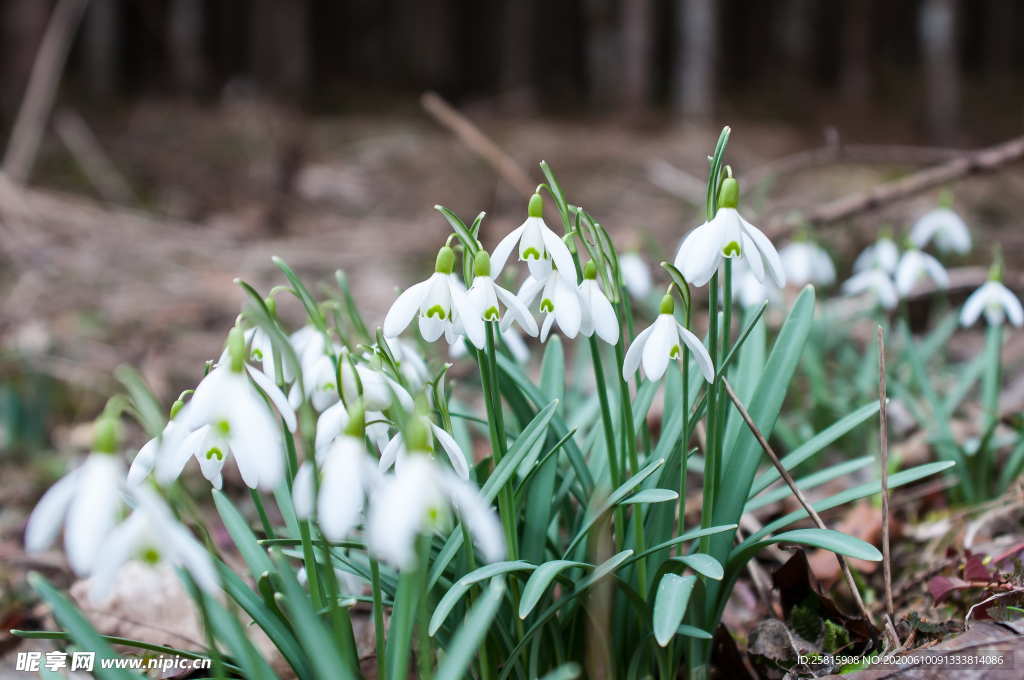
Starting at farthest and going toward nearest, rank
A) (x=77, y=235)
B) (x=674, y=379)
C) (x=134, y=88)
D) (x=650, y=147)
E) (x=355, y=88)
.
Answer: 1. (x=355, y=88)
2. (x=134, y=88)
3. (x=650, y=147)
4. (x=77, y=235)
5. (x=674, y=379)

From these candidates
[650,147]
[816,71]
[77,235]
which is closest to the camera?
[77,235]

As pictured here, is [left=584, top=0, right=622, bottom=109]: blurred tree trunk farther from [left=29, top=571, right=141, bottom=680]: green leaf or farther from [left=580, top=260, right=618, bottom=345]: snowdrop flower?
[left=29, top=571, right=141, bottom=680]: green leaf

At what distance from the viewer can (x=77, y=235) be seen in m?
3.83

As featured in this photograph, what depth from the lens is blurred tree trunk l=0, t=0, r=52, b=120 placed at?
4523 millimetres

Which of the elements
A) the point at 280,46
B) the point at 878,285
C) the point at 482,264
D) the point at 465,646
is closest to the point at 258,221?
the point at 280,46

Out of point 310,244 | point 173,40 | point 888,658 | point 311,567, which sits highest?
point 173,40

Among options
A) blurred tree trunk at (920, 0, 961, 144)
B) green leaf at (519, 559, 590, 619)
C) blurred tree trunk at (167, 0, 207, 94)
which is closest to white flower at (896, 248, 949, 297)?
green leaf at (519, 559, 590, 619)

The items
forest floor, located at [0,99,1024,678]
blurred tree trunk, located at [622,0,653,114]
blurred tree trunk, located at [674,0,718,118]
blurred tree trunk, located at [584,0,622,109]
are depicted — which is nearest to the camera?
forest floor, located at [0,99,1024,678]

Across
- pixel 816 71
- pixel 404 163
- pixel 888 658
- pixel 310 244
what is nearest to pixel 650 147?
pixel 404 163

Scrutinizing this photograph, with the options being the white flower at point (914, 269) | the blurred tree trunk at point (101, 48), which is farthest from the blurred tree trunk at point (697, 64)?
the blurred tree trunk at point (101, 48)

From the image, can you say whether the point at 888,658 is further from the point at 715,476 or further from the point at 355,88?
the point at 355,88

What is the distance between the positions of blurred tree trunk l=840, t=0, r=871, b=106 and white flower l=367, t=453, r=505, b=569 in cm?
721

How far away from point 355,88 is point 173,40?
1.76 meters

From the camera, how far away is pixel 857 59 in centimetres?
729
